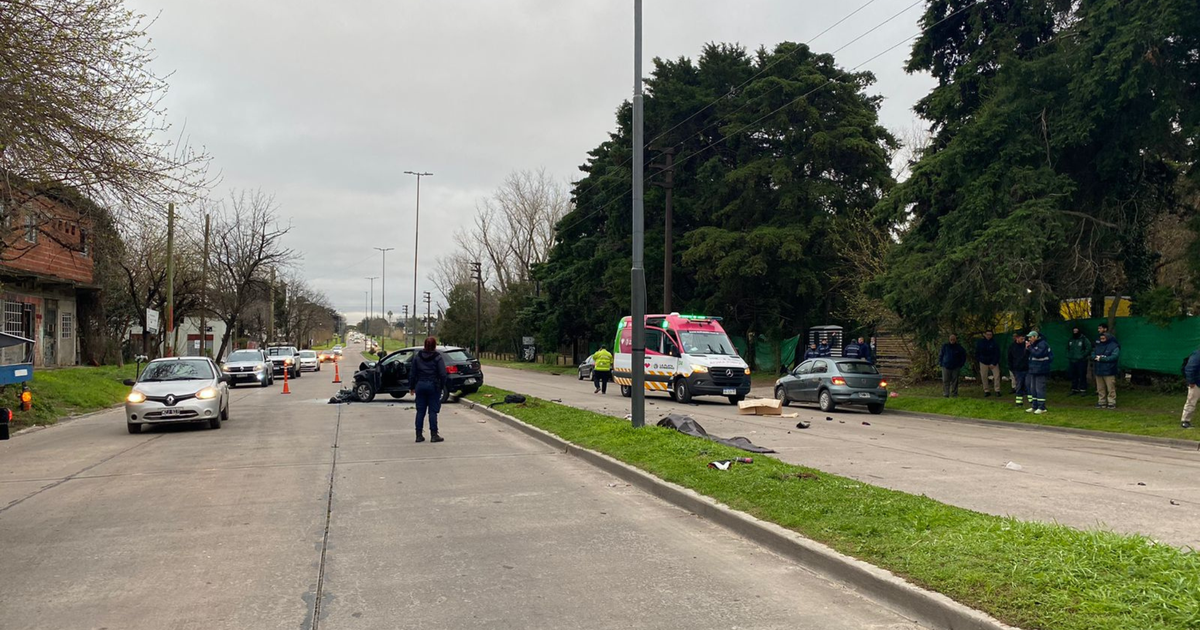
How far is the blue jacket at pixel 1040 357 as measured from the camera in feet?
60.3

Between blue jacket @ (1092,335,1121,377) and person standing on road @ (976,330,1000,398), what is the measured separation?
360cm

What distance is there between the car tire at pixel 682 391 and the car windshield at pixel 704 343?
91cm

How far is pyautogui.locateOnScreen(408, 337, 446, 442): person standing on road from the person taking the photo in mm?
13977

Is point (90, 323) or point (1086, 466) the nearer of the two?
point (1086, 466)

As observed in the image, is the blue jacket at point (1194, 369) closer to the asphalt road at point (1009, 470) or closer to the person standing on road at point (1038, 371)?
the asphalt road at point (1009, 470)

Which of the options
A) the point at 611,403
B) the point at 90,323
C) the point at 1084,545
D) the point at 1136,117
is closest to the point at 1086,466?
the point at 1084,545

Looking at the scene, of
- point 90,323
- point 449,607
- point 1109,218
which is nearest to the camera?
point 449,607

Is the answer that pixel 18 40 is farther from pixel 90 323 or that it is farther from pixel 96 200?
pixel 90 323

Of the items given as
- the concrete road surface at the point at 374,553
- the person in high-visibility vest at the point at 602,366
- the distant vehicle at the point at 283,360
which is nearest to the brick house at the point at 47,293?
the distant vehicle at the point at 283,360

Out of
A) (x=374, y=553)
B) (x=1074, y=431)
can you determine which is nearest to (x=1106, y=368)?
(x=1074, y=431)

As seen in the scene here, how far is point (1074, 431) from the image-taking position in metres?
16.8

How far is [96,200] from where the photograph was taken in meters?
13.9

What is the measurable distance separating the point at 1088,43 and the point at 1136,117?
2020mm

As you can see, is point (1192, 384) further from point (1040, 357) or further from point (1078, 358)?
point (1078, 358)
